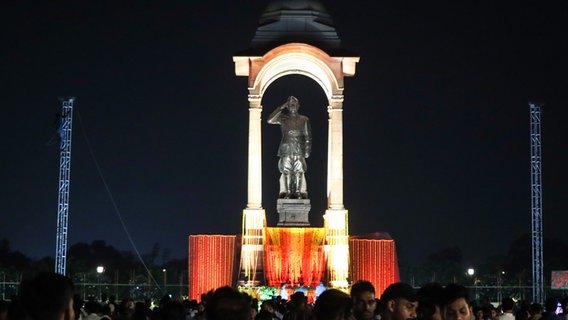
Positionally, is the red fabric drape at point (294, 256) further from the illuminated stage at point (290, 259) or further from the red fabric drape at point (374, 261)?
the red fabric drape at point (374, 261)

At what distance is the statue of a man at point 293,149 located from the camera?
128 feet

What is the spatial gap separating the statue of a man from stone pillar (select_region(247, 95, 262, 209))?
76cm

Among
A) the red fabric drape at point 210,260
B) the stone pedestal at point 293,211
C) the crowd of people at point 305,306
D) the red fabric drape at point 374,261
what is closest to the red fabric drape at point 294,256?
the stone pedestal at point 293,211

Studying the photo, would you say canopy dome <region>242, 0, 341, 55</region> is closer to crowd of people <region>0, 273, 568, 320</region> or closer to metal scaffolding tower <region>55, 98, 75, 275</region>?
metal scaffolding tower <region>55, 98, 75, 275</region>

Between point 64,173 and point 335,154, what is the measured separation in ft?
29.9

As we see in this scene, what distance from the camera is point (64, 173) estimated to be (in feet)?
128

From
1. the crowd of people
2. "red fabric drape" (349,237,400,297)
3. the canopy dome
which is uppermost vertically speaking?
the canopy dome

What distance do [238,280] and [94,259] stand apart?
1638 inches

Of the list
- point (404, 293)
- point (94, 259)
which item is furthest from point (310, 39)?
point (94, 259)

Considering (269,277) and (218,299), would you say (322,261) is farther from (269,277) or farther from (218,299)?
(218,299)

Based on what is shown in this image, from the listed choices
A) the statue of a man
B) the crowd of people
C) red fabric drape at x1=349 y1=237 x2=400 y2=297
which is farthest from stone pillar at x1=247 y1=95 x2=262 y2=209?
the crowd of people

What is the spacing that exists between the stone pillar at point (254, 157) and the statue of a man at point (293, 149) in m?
0.76

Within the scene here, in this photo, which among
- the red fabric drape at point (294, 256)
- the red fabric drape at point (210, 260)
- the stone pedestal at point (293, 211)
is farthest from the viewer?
the stone pedestal at point (293, 211)

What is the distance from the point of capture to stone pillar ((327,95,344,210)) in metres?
38.8
